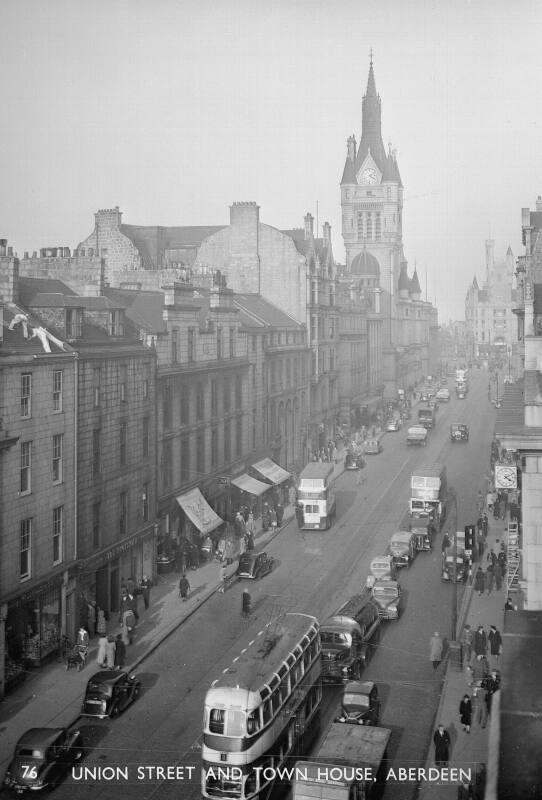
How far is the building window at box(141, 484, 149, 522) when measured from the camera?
4169 centimetres

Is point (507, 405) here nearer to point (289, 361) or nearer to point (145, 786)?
point (145, 786)

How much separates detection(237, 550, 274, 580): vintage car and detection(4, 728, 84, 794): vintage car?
18790mm

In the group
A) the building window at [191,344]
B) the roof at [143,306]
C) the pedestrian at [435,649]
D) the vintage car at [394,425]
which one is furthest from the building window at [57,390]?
the vintage car at [394,425]

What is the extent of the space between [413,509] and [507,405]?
13593mm

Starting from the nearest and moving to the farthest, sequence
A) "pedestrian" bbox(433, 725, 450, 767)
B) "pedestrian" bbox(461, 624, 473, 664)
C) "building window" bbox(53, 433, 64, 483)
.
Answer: "pedestrian" bbox(433, 725, 450, 767), "pedestrian" bbox(461, 624, 473, 664), "building window" bbox(53, 433, 64, 483)

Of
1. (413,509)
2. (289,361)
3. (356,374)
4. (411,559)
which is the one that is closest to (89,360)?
(411,559)

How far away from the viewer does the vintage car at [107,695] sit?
26.7 m

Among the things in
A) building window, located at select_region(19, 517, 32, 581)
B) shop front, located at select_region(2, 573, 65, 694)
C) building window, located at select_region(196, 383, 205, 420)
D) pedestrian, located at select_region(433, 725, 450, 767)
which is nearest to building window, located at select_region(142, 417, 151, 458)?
building window, located at select_region(196, 383, 205, 420)

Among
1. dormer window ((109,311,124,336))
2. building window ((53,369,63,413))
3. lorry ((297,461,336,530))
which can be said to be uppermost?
dormer window ((109,311,124,336))

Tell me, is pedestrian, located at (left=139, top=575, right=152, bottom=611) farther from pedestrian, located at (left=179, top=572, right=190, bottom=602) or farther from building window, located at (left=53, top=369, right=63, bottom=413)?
building window, located at (left=53, top=369, right=63, bottom=413)

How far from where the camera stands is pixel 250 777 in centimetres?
2092

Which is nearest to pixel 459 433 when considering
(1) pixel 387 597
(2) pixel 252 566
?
(2) pixel 252 566

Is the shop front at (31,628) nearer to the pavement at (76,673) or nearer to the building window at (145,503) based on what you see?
the pavement at (76,673)

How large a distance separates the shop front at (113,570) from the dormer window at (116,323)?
30.2 ft
